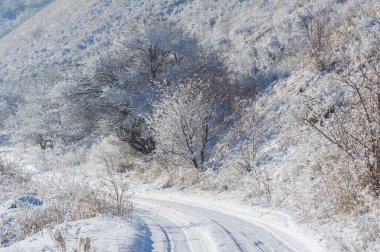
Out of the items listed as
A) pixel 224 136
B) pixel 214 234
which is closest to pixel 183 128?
pixel 224 136

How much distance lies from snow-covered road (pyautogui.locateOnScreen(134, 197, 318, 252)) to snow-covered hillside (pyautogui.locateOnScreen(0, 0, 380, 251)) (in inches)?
1.5

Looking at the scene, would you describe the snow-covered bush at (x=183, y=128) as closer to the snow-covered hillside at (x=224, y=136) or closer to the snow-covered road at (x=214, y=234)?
the snow-covered hillside at (x=224, y=136)

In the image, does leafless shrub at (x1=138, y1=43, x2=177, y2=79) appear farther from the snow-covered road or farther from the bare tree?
the snow-covered road

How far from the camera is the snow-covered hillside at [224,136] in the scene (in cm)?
671

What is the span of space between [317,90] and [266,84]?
473cm

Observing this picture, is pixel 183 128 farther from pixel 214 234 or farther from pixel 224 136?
pixel 214 234

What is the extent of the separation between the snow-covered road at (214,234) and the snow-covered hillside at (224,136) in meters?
0.04

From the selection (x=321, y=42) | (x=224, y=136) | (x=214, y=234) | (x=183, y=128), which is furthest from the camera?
(x=224, y=136)

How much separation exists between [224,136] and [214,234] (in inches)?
425

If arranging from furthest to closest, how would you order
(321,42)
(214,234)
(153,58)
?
1. (153,58)
2. (321,42)
3. (214,234)

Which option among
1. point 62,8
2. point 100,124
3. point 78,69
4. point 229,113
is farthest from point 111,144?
point 62,8

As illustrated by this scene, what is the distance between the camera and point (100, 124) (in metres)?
21.3

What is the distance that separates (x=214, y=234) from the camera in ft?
22.1

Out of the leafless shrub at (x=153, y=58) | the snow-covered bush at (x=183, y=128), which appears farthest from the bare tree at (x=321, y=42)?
the leafless shrub at (x=153, y=58)
